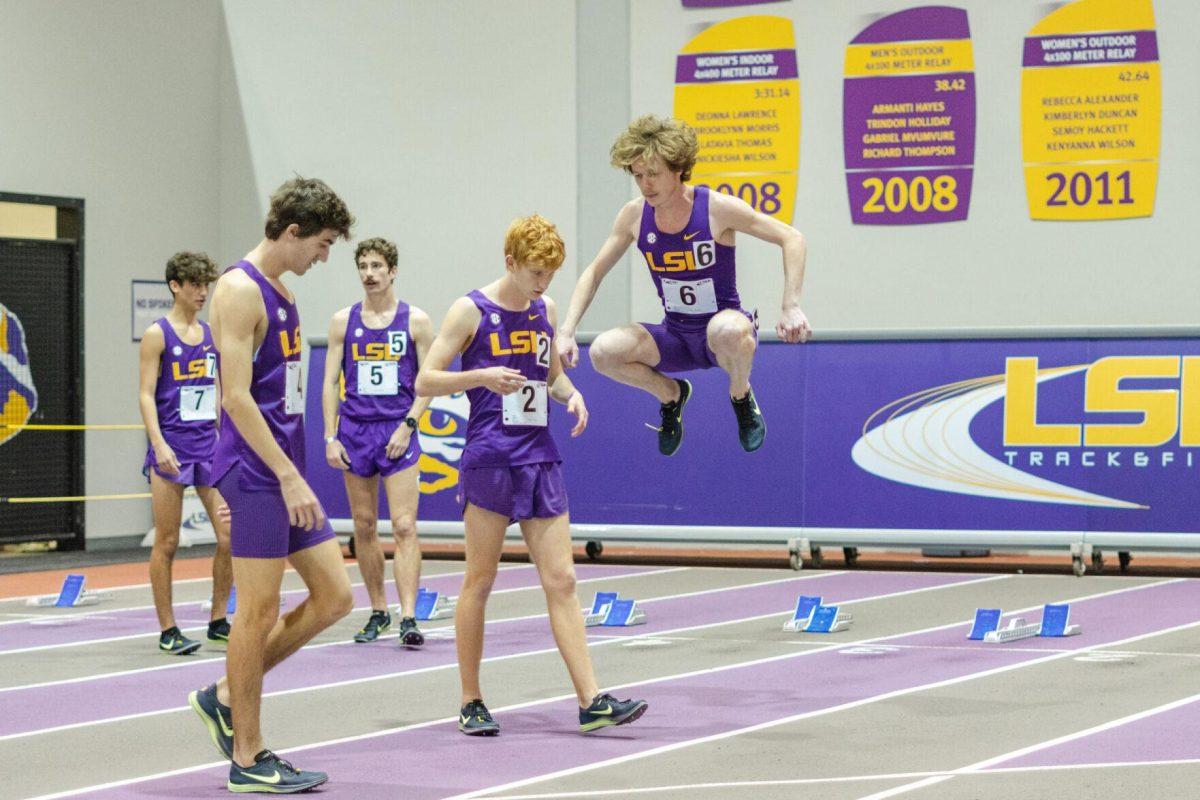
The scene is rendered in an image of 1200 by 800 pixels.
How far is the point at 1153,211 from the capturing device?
1565 centimetres

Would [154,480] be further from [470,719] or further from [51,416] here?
[51,416]

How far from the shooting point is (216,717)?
21.1 ft

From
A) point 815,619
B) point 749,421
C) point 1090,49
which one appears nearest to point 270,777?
point 749,421

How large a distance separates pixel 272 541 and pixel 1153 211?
11482mm

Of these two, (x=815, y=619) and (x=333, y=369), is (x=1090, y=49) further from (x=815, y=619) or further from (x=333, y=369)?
(x=333, y=369)

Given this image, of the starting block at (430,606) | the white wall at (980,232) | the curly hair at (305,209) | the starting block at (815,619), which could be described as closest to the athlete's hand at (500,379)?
the curly hair at (305,209)

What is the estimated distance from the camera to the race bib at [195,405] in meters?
10.5

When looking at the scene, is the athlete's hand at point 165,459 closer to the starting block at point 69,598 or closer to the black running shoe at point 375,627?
the black running shoe at point 375,627

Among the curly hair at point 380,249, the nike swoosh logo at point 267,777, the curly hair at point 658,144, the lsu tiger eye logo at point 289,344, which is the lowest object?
the nike swoosh logo at point 267,777

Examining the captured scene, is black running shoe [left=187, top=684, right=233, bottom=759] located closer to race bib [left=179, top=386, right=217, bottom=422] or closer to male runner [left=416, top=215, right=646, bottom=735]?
male runner [left=416, top=215, right=646, bottom=735]

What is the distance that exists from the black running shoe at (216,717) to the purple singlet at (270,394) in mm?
844

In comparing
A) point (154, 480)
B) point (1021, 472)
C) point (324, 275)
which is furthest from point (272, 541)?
point (324, 275)

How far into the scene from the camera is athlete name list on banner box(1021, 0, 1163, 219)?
1561cm

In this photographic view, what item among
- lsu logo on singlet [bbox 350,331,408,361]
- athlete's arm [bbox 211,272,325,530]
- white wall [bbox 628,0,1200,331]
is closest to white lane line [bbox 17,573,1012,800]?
athlete's arm [bbox 211,272,325,530]
